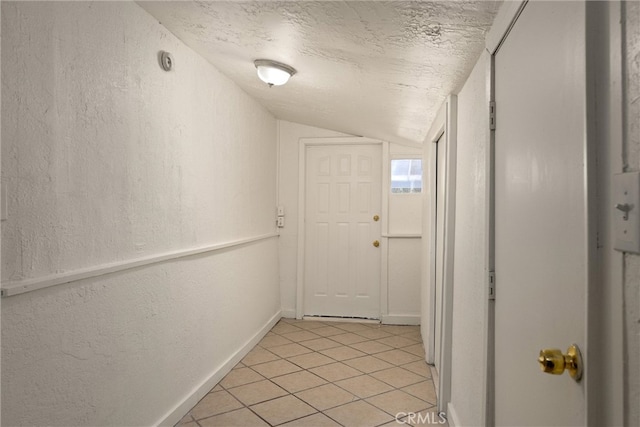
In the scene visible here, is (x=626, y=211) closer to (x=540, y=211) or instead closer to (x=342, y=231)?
(x=540, y=211)

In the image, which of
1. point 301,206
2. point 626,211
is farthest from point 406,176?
point 626,211

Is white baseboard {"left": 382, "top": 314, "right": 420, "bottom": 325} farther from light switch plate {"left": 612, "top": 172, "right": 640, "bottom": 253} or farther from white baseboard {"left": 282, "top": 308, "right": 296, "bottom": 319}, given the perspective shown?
light switch plate {"left": 612, "top": 172, "right": 640, "bottom": 253}

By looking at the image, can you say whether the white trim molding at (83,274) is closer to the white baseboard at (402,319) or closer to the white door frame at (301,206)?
the white door frame at (301,206)

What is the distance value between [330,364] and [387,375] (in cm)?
49

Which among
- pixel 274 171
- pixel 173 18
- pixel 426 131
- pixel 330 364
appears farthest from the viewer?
pixel 274 171

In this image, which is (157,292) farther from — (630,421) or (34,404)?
(630,421)

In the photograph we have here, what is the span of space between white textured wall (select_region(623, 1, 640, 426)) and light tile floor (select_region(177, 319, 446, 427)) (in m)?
1.97

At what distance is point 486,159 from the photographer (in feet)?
5.08

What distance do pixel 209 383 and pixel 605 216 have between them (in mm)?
2678

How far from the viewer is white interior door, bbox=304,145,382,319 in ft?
15.4

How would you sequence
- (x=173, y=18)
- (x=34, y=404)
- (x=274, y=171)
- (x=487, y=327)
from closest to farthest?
(x=34, y=404) → (x=487, y=327) → (x=173, y=18) → (x=274, y=171)

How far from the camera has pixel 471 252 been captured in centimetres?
190

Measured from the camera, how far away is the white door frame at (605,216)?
2.25 feet

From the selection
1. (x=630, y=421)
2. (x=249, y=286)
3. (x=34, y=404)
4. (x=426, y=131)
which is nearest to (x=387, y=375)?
(x=249, y=286)
